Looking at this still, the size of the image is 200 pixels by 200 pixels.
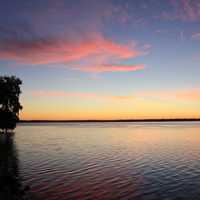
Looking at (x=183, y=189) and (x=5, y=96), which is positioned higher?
(x=5, y=96)

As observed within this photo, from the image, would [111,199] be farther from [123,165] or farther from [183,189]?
[123,165]

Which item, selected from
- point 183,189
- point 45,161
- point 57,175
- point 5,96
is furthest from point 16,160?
point 5,96

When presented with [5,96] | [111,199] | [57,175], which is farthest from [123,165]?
[5,96]

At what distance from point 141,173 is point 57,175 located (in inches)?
404

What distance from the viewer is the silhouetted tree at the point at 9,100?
85.2 m

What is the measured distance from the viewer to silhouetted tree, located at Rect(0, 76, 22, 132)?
8525 centimetres

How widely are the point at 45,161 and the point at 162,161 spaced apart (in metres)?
18.2

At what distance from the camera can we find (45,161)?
40594 millimetres

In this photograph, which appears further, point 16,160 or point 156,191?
point 16,160

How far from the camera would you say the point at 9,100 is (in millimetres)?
86812

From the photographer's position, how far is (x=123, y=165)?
3788 centimetres

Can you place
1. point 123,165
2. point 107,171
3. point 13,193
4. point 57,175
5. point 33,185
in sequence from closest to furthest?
point 13,193
point 33,185
point 57,175
point 107,171
point 123,165

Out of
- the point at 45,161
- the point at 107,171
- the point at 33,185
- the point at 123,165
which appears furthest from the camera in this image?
the point at 45,161

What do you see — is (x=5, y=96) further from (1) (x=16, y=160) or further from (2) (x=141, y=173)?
(2) (x=141, y=173)
